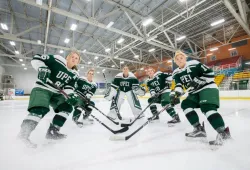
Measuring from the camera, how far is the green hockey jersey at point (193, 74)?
1674 mm

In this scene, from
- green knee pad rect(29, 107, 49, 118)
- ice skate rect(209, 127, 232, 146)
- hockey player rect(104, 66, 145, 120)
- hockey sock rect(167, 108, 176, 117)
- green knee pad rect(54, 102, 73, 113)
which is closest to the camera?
ice skate rect(209, 127, 232, 146)

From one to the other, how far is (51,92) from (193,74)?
178 cm

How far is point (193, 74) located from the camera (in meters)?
1.78

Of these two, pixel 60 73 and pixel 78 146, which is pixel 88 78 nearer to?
pixel 60 73

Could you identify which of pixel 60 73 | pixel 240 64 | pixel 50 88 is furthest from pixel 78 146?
pixel 240 64

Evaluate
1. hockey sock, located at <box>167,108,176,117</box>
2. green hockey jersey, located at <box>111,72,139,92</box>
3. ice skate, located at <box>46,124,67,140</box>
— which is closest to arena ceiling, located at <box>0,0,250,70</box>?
green hockey jersey, located at <box>111,72,139,92</box>

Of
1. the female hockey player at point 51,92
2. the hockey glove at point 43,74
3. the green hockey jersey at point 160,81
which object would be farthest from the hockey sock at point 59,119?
the green hockey jersey at point 160,81

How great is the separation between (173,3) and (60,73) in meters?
8.53

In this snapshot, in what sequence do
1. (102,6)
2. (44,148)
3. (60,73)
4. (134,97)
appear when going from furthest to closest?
(102,6) → (134,97) → (60,73) → (44,148)

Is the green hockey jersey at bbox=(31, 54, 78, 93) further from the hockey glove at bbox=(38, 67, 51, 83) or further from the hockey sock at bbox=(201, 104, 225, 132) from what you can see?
the hockey sock at bbox=(201, 104, 225, 132)

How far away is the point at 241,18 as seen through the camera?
8.30 m

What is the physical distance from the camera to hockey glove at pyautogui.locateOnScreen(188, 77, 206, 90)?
1.70 m

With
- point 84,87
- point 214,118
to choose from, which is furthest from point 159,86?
point 214,118

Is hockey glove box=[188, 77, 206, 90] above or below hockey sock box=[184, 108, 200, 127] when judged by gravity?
above
